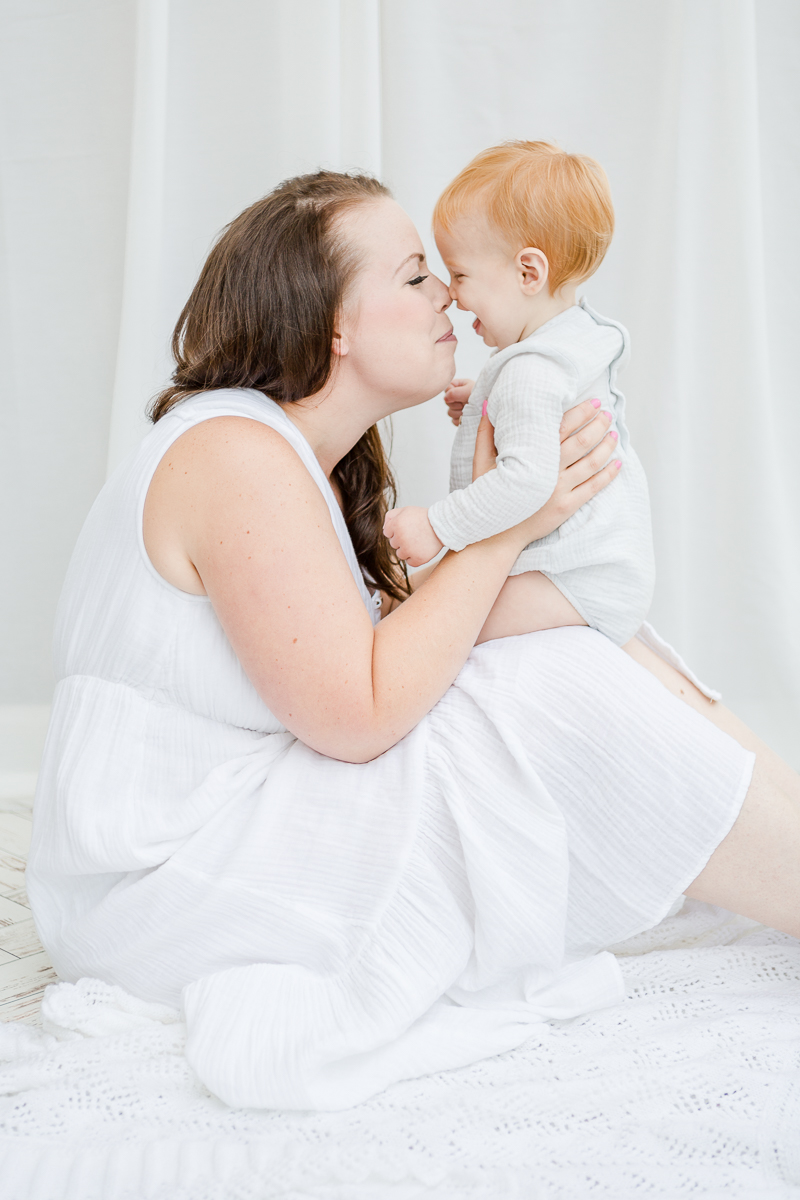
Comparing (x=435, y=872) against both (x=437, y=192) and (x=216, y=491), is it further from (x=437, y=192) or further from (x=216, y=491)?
(x=437, y=192)

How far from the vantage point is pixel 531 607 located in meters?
1.34

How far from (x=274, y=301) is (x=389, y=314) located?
16 cm

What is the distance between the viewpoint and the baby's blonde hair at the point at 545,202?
1285mm

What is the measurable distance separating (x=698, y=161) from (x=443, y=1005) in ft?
5.62

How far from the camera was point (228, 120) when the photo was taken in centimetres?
197

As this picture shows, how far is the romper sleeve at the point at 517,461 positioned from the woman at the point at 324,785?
0.05 meters

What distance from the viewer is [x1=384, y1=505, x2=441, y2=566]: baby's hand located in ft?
4.13

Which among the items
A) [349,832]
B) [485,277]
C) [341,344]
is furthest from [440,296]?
[349,832]

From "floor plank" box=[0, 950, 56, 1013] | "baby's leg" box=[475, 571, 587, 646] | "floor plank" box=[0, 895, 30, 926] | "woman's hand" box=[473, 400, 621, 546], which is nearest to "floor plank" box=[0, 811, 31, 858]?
"floor plank" box=[0, 895, 30, 926]

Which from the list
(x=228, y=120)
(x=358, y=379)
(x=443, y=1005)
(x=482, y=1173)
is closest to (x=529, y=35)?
(x=228, y=120)

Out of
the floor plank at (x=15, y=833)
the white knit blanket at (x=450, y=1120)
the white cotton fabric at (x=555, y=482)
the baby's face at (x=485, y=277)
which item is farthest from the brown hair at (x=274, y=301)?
the floor plank at (x=15, y=833)

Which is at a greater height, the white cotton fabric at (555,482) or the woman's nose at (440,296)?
the woman's nose at (440,296)

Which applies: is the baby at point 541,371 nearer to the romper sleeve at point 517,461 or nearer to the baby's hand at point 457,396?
the romper sleeve at point 517,461

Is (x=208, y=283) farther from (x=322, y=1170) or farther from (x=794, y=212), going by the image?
(x=794, y=212)
